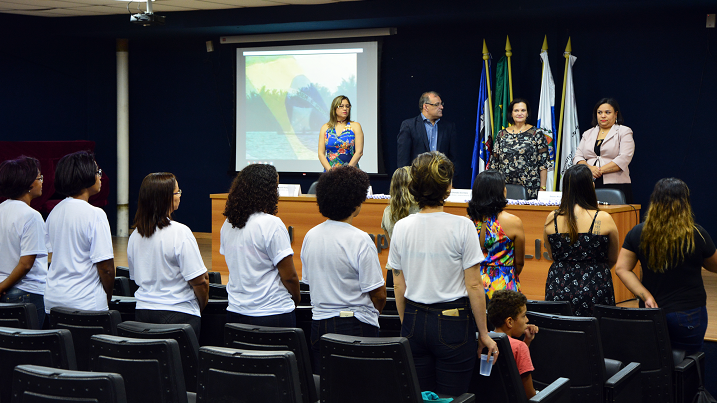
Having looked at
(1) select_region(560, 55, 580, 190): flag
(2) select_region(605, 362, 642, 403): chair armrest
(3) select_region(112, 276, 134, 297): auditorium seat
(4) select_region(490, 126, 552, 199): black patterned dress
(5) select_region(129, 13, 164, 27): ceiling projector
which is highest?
(5) select_region(129, 13, 164, 27): ceiling projector

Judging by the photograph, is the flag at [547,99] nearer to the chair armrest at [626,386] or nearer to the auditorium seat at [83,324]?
the chair armrest at [626,386]

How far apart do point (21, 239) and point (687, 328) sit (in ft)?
10.5

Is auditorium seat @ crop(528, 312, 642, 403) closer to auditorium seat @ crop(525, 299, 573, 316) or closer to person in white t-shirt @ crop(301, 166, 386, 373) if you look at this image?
auditorium seat @ crop(525, 299, 573, 316)

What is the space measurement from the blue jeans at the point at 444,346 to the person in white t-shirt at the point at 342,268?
0.87ft

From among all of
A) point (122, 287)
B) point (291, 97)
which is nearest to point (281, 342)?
point (122, 287)

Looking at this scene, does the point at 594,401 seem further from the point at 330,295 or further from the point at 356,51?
the point at 356,51

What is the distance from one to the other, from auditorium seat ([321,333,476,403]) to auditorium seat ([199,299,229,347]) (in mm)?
1029

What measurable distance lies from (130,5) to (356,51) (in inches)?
106

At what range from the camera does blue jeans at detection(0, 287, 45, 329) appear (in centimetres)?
351

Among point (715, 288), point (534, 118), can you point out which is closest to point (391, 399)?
point (715, 288)

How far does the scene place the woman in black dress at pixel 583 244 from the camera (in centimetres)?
339

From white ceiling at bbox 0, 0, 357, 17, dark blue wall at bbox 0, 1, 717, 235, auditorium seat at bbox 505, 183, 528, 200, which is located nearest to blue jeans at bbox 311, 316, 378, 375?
auditorium seat at bbox 505, 183, 528, 200

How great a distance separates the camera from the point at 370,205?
20.2ft

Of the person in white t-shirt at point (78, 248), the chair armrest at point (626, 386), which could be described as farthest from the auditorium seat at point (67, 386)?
the chair armrest at point (626, 386)
